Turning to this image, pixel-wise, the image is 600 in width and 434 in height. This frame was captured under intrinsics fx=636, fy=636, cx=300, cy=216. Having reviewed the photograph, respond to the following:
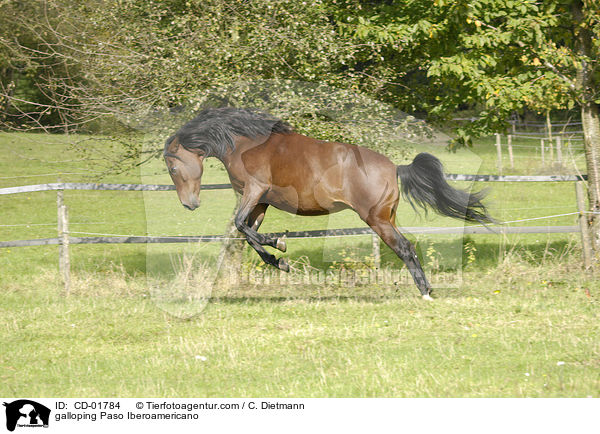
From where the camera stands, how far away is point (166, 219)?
8711 millimetres

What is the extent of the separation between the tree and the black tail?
1263 millimetres

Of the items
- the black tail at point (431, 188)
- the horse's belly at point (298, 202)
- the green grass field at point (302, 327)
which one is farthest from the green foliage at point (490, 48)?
the horse's belly at point (298, 202)

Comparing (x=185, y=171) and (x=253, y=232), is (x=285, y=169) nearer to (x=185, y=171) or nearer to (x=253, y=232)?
(x=253, y=232)

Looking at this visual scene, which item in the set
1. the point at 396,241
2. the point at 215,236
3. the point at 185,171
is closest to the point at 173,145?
the point at 185,171

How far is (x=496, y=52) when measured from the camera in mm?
9336

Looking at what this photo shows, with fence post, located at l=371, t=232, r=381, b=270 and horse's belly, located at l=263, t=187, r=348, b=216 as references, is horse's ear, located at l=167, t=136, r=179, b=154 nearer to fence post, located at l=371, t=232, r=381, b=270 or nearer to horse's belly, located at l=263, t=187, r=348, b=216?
horse's belly, located at l=263, t=187, r=348, b=216

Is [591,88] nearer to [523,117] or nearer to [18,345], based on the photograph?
[18,345]

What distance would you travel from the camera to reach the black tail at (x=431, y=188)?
7719mm

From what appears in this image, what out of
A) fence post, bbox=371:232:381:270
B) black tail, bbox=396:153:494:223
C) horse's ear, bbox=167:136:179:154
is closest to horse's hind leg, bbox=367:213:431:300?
black tail, bbox=396:153:494:223

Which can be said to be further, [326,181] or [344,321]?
[326,181]

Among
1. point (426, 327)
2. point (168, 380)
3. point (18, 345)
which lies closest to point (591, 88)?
point (426, 327)

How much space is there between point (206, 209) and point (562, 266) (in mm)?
5196
